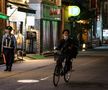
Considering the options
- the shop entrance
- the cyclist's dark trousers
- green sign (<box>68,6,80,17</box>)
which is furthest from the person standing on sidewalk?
green sign (<box>68,6,80,17</box>)

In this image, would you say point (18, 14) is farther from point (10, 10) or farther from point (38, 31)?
point (38, 31)

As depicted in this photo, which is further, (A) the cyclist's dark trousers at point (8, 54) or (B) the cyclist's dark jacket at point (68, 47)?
(A) the cyclist's dark trousers at point (8, 54)

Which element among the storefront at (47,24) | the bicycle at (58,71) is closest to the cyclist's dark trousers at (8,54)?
the bicycle at (58,71)

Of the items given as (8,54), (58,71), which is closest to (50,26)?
(8,54)

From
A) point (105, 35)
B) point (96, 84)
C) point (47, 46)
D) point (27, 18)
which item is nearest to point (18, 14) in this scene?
point (27, 18)

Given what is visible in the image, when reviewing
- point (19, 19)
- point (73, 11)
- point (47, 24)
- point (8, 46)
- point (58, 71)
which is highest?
point (73, 11)

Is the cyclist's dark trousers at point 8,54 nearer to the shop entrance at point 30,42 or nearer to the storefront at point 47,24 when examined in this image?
the shop entrance at point 30,42

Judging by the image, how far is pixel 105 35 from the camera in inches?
4227

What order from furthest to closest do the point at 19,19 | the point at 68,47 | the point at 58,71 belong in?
the point at 19,19 < the point at 68,47 < the point at 58,71

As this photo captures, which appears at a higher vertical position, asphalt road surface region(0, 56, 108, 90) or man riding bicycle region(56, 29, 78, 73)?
man riding bicycle region(56, 29, 78, 73)

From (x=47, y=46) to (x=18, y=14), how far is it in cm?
821

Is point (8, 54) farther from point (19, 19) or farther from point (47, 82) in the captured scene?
point (19, 19)

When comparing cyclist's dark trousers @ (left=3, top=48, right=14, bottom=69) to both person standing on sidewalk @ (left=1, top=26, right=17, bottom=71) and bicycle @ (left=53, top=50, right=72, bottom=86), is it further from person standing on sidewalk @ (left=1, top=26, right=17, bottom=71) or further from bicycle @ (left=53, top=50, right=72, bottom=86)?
bicycle @ (left=53, top=50, right=72, bottom=86)

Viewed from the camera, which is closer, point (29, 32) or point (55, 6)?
point (29, 32)
